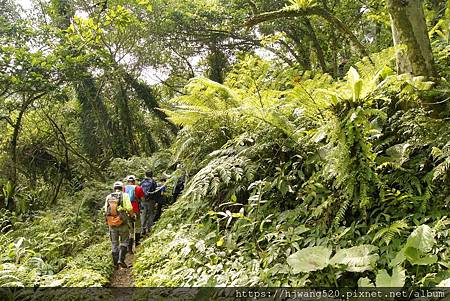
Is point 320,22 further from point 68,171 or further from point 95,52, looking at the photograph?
point 68,171

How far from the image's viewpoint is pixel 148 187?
8.09m

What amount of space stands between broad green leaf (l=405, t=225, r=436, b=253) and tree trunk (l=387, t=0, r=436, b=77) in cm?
170

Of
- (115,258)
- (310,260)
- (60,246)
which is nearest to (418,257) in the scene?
(310,260)

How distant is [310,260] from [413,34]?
2.44 m

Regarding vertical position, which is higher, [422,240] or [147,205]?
[147,205]

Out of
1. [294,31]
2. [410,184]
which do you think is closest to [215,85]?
[410,184]

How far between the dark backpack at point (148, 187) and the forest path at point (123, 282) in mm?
1571

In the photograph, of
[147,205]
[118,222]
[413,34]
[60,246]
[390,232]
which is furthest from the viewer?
[147,205]

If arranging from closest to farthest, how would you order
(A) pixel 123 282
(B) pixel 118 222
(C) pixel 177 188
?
1. (A) pixel 123 282
2. (B) pixel 118 222
3. (C) pixel 177 188

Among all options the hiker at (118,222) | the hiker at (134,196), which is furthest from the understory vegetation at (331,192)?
the hiker at (134,196)

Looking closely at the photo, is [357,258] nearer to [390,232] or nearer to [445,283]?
[390,232]

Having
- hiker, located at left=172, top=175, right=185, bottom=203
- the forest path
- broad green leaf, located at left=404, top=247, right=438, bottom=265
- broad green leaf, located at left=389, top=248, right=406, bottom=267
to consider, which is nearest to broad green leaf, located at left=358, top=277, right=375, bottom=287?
broad green leaf, located at left=389, top=248, right=406, bottom=267

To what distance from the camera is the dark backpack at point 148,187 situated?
315 inches

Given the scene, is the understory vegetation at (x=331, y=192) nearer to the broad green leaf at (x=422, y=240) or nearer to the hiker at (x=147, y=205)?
the broad green leaf at (x=422, y=240)
